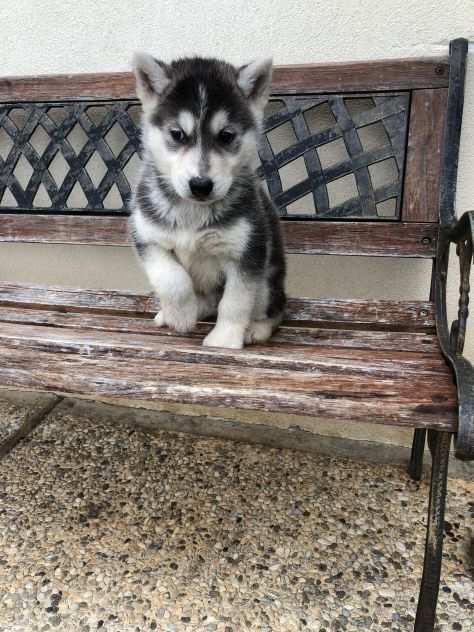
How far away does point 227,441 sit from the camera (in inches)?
97.2

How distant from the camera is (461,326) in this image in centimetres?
149

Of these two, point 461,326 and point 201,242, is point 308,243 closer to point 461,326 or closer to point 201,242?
point 201,242

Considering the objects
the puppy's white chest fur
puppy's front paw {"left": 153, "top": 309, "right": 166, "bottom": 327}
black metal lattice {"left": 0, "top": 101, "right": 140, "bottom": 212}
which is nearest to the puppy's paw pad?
the puppy's white chest fur

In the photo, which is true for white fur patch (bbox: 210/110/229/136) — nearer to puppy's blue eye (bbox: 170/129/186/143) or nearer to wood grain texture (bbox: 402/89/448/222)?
puppy's blue eye (bbox: 170/129/186/143)

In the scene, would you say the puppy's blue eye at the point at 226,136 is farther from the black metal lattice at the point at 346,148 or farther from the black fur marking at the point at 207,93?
the black metal lattice at the point at 346,148

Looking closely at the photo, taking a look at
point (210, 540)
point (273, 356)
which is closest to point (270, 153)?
point (273, 356)

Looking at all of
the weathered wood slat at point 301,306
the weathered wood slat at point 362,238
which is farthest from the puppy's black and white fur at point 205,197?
the weathered wood slat at point 362,238

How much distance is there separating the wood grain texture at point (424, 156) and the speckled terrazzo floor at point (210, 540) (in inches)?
46.6

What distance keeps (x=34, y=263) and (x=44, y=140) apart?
71cm

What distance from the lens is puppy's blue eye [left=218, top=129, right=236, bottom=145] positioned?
4.92 feet

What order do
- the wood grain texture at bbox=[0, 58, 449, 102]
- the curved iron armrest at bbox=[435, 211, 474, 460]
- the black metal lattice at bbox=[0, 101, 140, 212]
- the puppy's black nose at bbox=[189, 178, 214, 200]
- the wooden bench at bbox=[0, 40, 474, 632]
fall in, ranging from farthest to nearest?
the black metal lattice at bbox=[0, 101, 140, 212], the wood grain texture at bbox=[0, 58, 449, 102], the puppy's black nose at bbox=[189, 178, 214, 200], the wooden bench at bbox=[0, 40, 474, 632], the curved iron armrest at bbox=[435, 211, 474, 460]

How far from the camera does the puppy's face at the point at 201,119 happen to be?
1438mm

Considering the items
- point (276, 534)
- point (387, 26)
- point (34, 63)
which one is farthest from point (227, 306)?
point (34, 63)

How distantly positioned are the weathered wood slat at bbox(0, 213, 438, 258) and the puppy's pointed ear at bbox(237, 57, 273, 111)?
2.16ft
